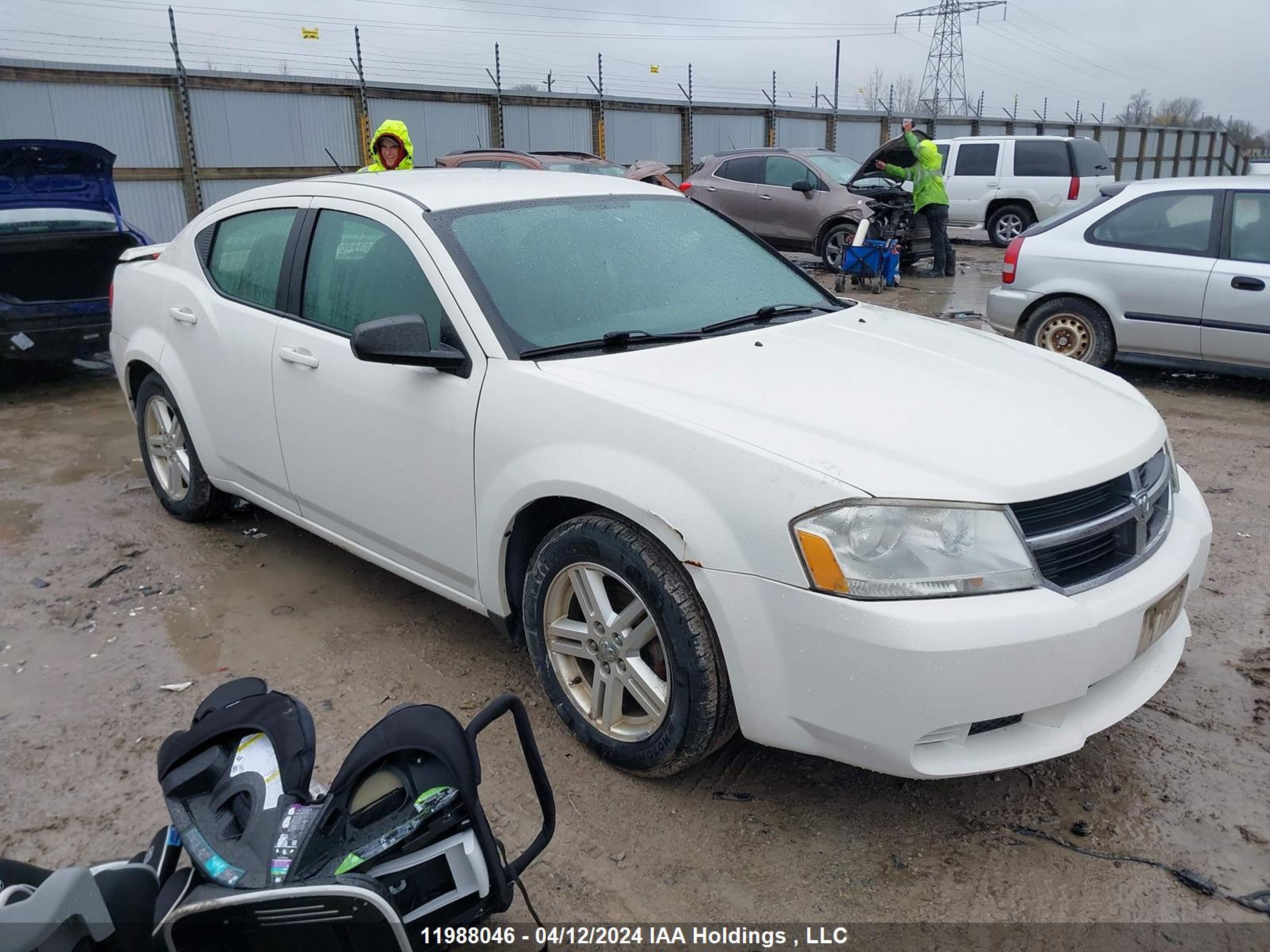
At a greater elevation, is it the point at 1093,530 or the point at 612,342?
the point at 612,342

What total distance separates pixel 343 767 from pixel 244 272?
2820mm

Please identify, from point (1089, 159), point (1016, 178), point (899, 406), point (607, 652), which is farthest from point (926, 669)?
point (1089, 159)

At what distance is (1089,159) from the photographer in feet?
54.3

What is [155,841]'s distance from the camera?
80.0 inches

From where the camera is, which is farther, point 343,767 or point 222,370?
point 222,370

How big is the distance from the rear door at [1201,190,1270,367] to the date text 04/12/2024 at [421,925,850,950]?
5.94m

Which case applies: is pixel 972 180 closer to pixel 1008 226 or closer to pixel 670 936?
pixel 1008 226

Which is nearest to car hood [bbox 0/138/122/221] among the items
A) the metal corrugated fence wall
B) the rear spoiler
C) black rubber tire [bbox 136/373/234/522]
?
the rear spoiler

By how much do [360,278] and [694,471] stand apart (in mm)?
1708

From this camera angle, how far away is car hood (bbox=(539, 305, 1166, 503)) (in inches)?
93.2

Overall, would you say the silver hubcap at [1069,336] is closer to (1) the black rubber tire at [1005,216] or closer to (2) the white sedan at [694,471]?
(2) the white sedan at [694,471]

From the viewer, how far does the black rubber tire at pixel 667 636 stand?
8.19 feet

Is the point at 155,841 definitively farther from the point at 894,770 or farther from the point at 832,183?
the point at 832,183

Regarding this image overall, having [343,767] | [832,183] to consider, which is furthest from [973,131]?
[343,767]
